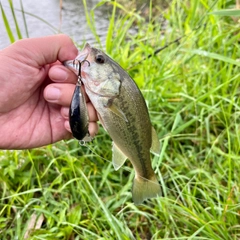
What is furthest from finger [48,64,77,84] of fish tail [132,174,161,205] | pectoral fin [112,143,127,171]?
fish tail [132,174,161,205]

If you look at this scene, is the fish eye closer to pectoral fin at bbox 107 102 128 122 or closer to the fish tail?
pectoral fin at bbox 107 102 128 122

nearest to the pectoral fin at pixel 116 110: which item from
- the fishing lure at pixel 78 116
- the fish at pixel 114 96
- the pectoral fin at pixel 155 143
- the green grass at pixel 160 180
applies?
the fish at pixel 114 96

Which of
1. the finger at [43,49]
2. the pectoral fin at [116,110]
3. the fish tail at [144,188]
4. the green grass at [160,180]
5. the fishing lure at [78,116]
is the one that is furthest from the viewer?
the green grass at [160,180]

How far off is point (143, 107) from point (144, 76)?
1446mm

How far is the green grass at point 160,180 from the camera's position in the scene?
204 centimetres

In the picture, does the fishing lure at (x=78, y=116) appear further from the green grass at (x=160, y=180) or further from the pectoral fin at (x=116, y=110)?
the green grass at (x=160, y=180)

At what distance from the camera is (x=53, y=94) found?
5.53 feet

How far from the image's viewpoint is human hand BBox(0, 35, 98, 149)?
168cm

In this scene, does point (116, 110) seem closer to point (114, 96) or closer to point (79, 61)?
point (114, 96)

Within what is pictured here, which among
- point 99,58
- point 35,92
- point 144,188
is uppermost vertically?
point 99,58

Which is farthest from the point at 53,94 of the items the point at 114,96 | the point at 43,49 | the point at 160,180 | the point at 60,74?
the point at 160,180

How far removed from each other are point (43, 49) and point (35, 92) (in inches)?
12.0

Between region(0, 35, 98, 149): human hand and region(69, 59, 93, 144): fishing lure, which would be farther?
region(0, 35, 98, 149): human hand

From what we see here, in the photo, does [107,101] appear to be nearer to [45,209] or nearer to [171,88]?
[45,209]
